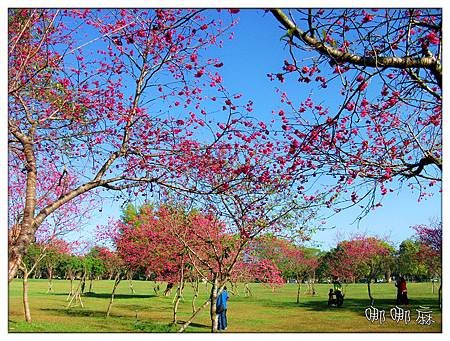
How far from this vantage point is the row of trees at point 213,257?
28.8ft

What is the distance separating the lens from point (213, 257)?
31.6 feet

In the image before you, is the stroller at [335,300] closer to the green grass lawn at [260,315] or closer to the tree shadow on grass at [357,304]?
the tree shadow on grass at [357,304]

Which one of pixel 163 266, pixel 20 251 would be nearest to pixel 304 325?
pixel 163 266

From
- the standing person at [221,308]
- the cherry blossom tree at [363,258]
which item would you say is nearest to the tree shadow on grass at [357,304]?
the cherry blossom tree at [363,258]

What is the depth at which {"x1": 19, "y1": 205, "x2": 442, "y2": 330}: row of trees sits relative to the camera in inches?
345

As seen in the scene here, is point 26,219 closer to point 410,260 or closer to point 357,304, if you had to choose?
point 410,260

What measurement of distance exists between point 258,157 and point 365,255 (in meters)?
11.4

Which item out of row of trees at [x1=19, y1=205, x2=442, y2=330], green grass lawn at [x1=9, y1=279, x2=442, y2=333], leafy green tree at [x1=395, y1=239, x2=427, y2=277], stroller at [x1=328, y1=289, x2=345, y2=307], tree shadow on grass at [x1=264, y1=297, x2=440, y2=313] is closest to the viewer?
row of trees at [x1=19, y1=205, x2=442, y2=330]

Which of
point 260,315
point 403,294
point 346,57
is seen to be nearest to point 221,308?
point 260,315

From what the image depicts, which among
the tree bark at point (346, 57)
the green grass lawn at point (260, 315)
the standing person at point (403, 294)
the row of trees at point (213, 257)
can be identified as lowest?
the green grass lawn at point (260, 315)

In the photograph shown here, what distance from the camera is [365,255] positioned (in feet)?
52.3

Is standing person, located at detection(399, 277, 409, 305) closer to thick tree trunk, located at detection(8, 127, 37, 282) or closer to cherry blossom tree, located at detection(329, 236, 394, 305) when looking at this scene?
cherry blossom tree, located at detection(329, 236, 394, 305)

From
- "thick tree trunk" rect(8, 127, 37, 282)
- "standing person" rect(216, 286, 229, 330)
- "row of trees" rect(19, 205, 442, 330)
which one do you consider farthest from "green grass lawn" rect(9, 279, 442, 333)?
"thick tree trunk" rect(8, 127, 37, 282)

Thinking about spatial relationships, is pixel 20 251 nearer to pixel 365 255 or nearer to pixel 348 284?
pixel 365 255
